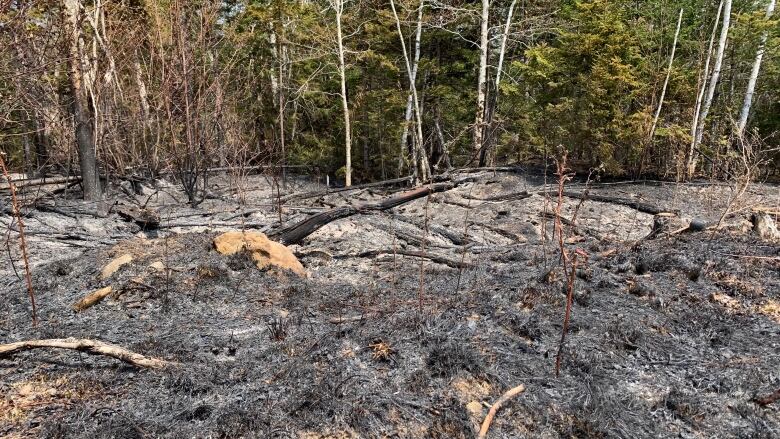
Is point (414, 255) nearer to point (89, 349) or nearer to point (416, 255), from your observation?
point (416, 255)

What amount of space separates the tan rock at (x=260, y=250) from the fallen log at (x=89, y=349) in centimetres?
235

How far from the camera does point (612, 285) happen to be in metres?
5.05

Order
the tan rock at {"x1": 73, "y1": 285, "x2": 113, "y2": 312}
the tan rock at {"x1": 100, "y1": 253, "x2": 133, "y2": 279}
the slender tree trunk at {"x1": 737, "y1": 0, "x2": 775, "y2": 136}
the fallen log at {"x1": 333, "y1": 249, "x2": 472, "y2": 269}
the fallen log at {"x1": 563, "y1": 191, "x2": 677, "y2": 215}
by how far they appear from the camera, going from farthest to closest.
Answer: the slender tree trunk at {"x1": 737, "y1": 0, "x2": 775, "y2": 136}, the fallen log at {"x1": 563, "y1": 191, "x2": 677, "y2": 215}, the fallen log at {"x1": 333, "y1": 249, "x2": 472, "y2": 269}, the tan rock at {"x1": 100, "y1": 253, "x2": 133, "y2": 279}, the tan rock at {"x1": 73, "y1": 285, "x2": 113, "y2": 312}

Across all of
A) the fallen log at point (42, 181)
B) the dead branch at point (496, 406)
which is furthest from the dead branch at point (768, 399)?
the fallen log at point (42, 181)

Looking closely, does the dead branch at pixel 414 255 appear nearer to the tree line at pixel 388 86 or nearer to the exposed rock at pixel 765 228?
the tree line at pixel 388 86

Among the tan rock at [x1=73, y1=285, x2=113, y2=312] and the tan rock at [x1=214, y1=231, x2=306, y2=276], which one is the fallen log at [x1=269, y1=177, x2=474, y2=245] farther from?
the tan rock at [x1=73, y1=285, x2=113, y2=312]

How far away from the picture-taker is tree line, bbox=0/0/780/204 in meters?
9.19

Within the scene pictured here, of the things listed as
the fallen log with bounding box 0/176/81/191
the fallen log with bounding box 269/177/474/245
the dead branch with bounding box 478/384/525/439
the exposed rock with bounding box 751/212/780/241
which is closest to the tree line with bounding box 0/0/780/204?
the fallen log with bounding box 0/176/81/191

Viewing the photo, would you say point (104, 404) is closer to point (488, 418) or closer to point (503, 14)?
point (488, 418)

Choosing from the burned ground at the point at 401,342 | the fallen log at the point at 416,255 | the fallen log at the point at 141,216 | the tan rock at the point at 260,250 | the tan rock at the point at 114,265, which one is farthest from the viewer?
the fallen log at the point at 141,216

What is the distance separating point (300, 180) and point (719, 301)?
16.2 metres

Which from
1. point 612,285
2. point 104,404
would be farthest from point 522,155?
point 104,404

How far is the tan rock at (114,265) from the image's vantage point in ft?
16.9

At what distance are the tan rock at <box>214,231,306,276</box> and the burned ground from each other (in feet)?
0.58
